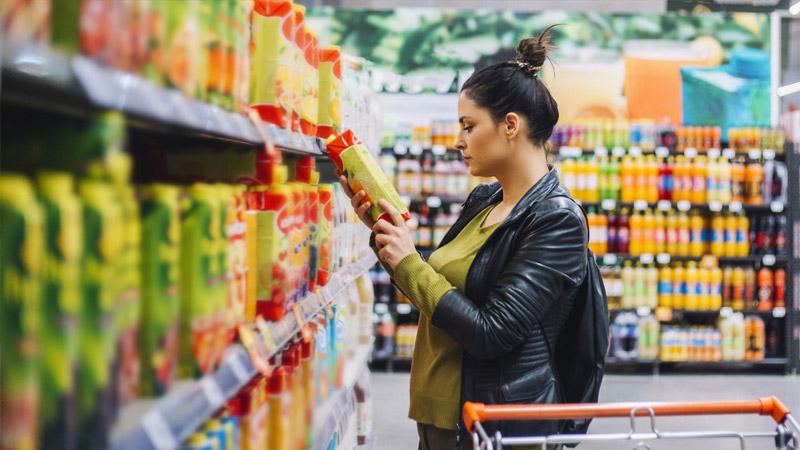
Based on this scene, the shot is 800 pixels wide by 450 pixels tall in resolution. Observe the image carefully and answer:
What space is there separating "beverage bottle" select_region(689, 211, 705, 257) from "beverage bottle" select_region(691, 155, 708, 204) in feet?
0.55

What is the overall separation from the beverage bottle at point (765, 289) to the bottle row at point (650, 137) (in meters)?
1.10

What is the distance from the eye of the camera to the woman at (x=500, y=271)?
6.73ft

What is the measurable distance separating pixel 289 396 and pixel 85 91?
4.33 ft

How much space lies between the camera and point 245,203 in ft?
5.62

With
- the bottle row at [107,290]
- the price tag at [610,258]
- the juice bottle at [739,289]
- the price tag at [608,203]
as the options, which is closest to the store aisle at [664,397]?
the juice bottle at [739,289]

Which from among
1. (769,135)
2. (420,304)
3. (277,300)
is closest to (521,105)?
(420,304)

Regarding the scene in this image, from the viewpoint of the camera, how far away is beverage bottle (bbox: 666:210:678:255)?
7562 mm

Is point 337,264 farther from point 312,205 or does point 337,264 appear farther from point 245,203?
point 245,203

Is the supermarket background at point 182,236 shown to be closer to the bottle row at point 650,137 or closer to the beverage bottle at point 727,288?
the beverage bottle at point 727,288

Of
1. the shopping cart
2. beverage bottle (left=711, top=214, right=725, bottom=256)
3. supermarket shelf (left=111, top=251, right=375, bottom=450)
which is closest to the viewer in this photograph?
supermarket shelf (left=111, top=251, right=375, bottom=450)

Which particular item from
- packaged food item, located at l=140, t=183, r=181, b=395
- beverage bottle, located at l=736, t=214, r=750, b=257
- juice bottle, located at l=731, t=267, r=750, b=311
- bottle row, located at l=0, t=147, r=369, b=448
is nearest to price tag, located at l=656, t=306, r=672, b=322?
juice bottle, located at l=731, t=267, r=750, b=311

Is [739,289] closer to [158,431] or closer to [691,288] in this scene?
[691,288]

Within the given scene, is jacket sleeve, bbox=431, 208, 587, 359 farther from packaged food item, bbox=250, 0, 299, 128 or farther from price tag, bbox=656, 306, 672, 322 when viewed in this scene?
price tag, bbox=656, 306, 672, 322

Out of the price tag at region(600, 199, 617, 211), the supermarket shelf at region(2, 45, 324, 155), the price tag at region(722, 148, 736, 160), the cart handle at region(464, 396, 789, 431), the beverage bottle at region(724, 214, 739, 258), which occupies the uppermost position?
the price tag at region(722, 148, 736, 160)
